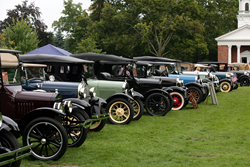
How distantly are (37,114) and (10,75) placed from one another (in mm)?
1107

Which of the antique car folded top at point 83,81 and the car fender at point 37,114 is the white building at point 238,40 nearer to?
the antique car folded top at point 83,81

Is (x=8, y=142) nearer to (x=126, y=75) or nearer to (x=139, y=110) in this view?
(x=139, y=110)

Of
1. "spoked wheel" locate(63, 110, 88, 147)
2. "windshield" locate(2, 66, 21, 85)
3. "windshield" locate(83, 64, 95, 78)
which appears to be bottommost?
"spoked wheel" locate(63, 110, 88, 147)

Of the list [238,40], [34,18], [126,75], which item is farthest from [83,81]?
[238,40]

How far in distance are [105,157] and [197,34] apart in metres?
42.6

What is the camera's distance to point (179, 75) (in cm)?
1634

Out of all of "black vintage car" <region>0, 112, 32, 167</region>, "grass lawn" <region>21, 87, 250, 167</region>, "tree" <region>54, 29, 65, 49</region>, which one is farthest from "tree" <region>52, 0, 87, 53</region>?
"black vintage car" <region>0, 112, 32, 167</region>

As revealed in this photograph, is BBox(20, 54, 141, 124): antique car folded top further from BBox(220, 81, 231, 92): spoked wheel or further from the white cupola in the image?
the white cupola

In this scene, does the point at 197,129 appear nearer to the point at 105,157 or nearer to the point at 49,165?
the point at 105,157

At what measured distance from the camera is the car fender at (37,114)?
552cm

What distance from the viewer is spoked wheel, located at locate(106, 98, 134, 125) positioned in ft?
30.1

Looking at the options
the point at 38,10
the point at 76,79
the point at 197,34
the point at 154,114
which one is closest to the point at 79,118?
the point at 76,79

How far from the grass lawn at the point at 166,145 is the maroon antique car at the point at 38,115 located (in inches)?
11.4

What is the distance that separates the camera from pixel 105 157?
5730 millimetres
